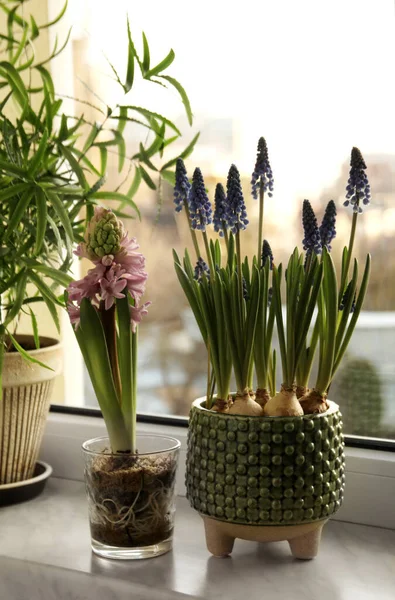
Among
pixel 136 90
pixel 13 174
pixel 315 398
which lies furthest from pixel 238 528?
pixel 136 90

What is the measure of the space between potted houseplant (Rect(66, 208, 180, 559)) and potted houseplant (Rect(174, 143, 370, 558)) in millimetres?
56

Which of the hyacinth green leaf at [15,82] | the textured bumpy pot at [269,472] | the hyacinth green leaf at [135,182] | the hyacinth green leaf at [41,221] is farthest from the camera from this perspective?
the hyacinth green leaf at [135,182]

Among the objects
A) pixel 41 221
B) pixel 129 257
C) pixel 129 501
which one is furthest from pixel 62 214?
pixel 129 501

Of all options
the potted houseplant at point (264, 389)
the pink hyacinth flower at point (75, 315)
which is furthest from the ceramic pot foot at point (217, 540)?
the pink hyacinth flower at point (75, 315)

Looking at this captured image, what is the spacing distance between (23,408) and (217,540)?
1.16 ft

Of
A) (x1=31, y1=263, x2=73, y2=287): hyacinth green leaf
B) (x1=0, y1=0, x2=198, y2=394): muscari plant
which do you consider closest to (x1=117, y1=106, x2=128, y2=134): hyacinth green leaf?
(x1=0, y1=0, x2=198, y2=394): muscari plant

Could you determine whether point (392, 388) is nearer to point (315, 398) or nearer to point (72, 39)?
point (315, 398)

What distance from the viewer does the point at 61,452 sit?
1243mm

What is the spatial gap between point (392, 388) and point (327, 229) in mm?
363

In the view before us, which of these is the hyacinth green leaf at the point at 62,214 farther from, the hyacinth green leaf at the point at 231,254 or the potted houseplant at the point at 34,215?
the hyacinth green leaf at the point at 231,254

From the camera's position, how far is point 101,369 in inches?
34.6

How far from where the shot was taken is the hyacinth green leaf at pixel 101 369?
0.85 m

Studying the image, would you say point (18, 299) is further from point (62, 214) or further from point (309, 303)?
point (309, 303)

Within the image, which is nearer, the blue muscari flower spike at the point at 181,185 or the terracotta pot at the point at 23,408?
the blue muscari flower spike at the point at 181,185
